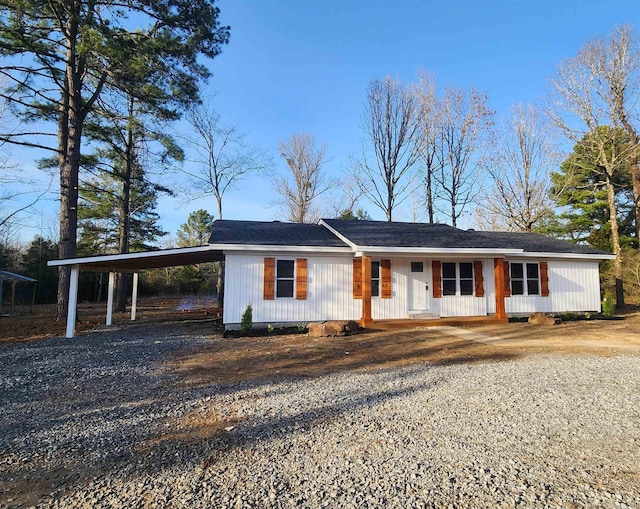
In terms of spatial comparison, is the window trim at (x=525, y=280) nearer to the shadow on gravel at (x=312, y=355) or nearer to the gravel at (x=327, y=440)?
the shadow on gravel at (x=312, y=355)

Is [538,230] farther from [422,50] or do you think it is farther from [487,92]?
[422,50]

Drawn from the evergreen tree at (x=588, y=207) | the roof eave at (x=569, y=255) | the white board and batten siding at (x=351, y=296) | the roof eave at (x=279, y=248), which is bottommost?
the white board and batten siding at (x=351, y=296)

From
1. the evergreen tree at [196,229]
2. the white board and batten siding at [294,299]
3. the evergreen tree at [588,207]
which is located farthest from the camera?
the evergreen tree at [196,229]

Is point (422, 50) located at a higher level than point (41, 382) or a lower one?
higher

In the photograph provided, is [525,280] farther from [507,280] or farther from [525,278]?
[507,280]

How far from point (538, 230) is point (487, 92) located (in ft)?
35.1

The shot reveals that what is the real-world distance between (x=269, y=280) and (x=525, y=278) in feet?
30.9

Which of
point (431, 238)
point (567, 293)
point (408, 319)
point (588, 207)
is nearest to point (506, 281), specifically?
point (567, 293)

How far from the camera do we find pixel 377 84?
68.1 ft

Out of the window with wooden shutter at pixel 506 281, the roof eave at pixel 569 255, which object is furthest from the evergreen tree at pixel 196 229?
the roof eave at pixel 569 255

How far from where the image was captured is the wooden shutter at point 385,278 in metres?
11.7

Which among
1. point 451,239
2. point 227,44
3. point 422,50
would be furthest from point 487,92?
point 227,44

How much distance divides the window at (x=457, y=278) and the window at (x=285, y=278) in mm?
5310

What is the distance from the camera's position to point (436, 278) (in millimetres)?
12172
